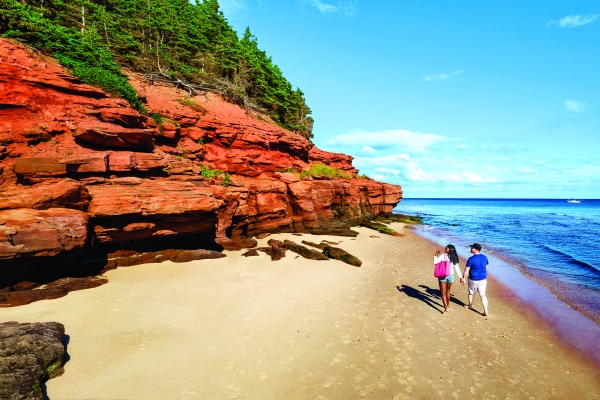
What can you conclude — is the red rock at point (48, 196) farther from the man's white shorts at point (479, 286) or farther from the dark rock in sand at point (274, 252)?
the man's white shorts at point (479, 286)

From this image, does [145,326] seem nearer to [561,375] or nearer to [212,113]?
[561,375]

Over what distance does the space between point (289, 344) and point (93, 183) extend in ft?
34.2

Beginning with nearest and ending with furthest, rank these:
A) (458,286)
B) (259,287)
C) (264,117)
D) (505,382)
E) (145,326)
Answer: (505,382) → (145,326) → (259,287) → (458,286) → (264,117)

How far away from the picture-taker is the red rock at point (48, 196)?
9039mm

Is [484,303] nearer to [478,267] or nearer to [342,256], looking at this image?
[478,267]

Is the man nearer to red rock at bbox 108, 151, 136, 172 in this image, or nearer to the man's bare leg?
the man's bare leg

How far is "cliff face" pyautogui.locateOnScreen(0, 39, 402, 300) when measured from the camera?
8891 mm

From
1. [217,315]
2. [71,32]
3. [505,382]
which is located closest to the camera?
[505,382]

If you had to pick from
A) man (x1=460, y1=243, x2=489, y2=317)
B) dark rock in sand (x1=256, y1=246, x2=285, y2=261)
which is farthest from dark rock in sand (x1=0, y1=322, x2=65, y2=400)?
man (x1=460, y1=243, x2=489, y2=317)

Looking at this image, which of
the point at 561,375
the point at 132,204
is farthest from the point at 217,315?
the point at 561,375

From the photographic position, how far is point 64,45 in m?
15.1

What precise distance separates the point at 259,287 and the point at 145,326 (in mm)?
4452

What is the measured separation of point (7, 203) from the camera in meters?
8.84

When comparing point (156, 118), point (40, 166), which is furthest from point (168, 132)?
point (40, 166)
